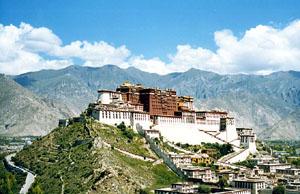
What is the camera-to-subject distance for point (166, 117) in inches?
4277

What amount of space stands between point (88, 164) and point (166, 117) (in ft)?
84.2

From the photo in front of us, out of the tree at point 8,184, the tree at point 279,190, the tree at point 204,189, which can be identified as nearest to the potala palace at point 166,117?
the tree at point 8,184

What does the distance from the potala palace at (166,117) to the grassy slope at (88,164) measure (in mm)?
3874

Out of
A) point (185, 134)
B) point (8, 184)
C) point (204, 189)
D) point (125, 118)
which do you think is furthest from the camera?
point (185, 134)

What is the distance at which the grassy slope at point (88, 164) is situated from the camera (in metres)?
83.4

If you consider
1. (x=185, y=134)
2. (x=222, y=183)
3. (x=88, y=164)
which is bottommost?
(x=222, y=183)

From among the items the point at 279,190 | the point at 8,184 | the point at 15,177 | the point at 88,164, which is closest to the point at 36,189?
the point at 8,184

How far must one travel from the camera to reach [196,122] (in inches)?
4483

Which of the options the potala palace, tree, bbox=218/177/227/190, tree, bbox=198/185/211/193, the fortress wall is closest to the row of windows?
the potala palace

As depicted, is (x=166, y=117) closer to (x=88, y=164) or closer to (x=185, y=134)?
(x=185, y=134)

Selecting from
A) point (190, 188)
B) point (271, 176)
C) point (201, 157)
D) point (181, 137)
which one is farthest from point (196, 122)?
point (190, 188)

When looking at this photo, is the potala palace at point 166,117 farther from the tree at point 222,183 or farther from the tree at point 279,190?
the tree at point 279,190

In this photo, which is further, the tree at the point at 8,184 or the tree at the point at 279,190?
the tree at the point at 8,184

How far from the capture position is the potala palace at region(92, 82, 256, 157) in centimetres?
10162
